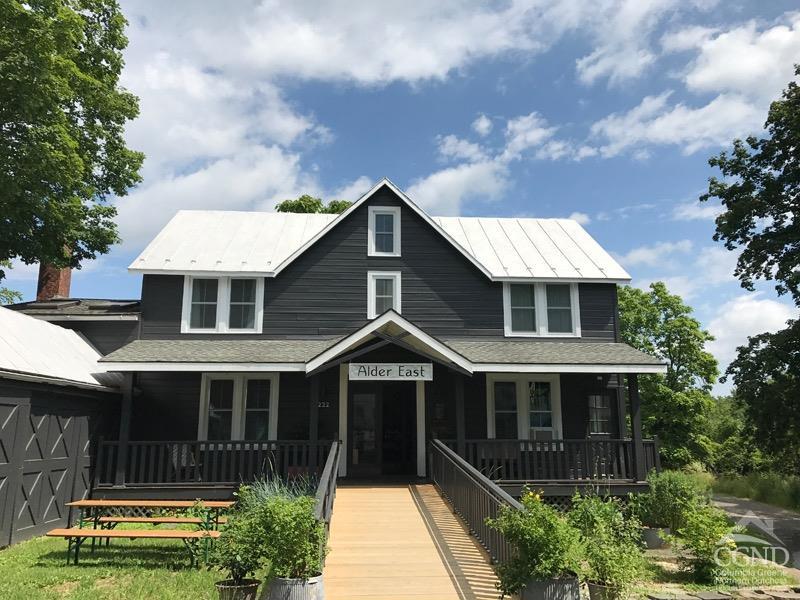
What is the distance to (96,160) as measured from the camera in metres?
21.6

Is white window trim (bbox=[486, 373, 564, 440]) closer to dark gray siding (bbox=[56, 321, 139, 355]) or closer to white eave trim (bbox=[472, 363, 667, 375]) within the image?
white eave trim (bbox=[472, 363, 667, 375])

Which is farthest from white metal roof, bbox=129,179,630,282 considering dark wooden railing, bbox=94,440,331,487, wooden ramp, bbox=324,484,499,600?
wooden ramp, bbox=324,484,499,600

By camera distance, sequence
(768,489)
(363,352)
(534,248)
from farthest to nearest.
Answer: (768,489) → (534,248) → (363,352)

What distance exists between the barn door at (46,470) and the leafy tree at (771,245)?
20.4 metres

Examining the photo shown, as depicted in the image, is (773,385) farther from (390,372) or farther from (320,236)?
(320,236)

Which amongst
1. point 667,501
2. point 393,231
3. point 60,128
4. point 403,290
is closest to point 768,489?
point 667,501

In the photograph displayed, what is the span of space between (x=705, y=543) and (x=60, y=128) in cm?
1815

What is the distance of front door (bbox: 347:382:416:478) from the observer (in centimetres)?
1518

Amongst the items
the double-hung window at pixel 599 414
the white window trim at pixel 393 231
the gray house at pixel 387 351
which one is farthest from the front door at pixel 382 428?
the double-hung window at pixel 599 414

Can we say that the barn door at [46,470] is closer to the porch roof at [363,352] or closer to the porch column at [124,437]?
the porch column at [124,437]

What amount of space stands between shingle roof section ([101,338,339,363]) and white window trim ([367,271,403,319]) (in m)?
1.42

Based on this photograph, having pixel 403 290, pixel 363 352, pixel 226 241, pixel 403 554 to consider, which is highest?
pixel 226 241

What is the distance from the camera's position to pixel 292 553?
19.5ft

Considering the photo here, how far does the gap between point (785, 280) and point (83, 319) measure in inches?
889
